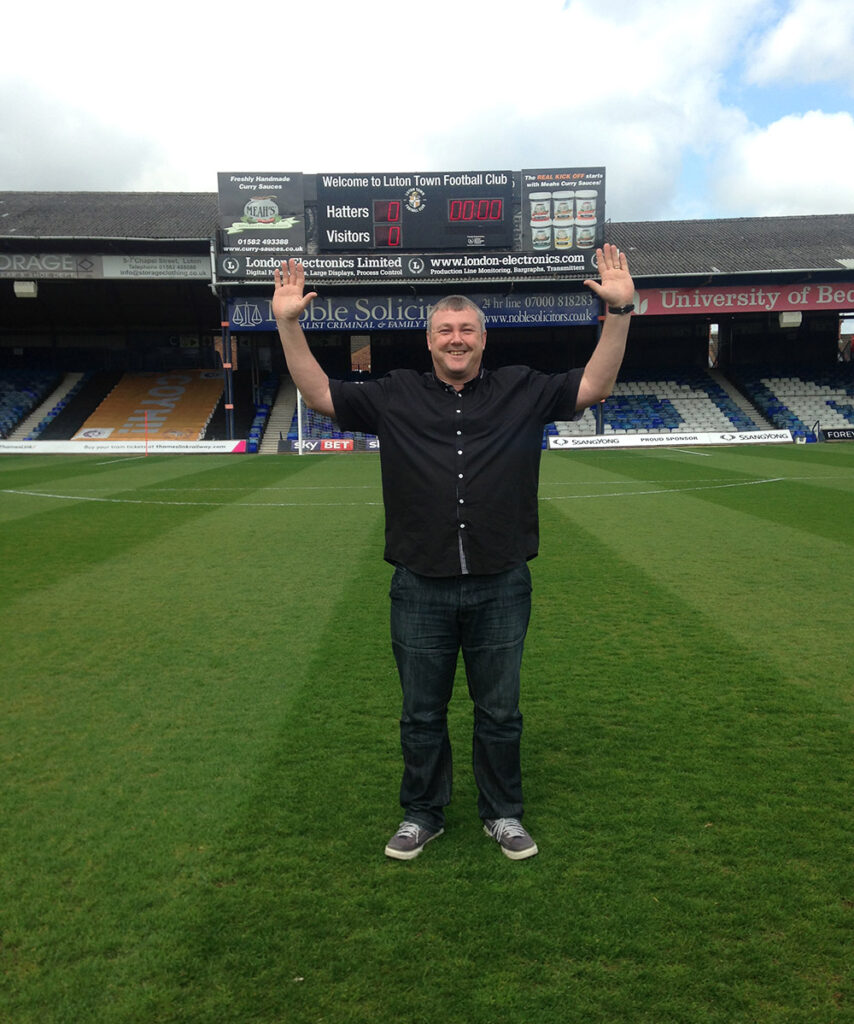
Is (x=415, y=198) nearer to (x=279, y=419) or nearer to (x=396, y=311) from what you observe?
(x=396, y=311)

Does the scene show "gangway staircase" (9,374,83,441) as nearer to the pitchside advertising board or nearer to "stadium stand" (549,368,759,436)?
the pitchside advertising board

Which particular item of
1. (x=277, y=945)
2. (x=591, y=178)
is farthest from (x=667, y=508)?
(x=591, y=178)

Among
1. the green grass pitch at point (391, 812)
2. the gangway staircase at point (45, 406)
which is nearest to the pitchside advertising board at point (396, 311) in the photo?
the gangway staircase at point (45, 406)

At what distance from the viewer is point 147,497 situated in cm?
1480

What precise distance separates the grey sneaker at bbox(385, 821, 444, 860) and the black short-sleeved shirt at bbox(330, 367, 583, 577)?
39.7 inches

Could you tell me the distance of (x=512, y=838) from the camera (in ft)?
10.2

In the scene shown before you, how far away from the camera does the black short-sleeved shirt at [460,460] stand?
3068 millimetres

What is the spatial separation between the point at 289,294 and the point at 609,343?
1300 mm

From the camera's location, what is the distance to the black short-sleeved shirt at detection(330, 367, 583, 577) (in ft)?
10.1

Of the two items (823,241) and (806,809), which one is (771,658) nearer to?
(806,809)

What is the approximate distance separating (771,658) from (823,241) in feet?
125

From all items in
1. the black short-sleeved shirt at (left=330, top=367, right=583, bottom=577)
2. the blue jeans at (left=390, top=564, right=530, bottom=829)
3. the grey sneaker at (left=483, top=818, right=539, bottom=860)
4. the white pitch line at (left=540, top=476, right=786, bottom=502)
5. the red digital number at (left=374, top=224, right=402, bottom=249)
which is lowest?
the grey sneaker at (left=483, top=818, right=539, bottom=860)

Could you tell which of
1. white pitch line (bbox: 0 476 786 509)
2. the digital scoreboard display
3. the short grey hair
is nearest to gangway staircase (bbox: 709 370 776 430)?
the digital scoreboard display

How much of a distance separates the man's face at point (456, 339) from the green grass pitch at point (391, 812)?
188 cm
